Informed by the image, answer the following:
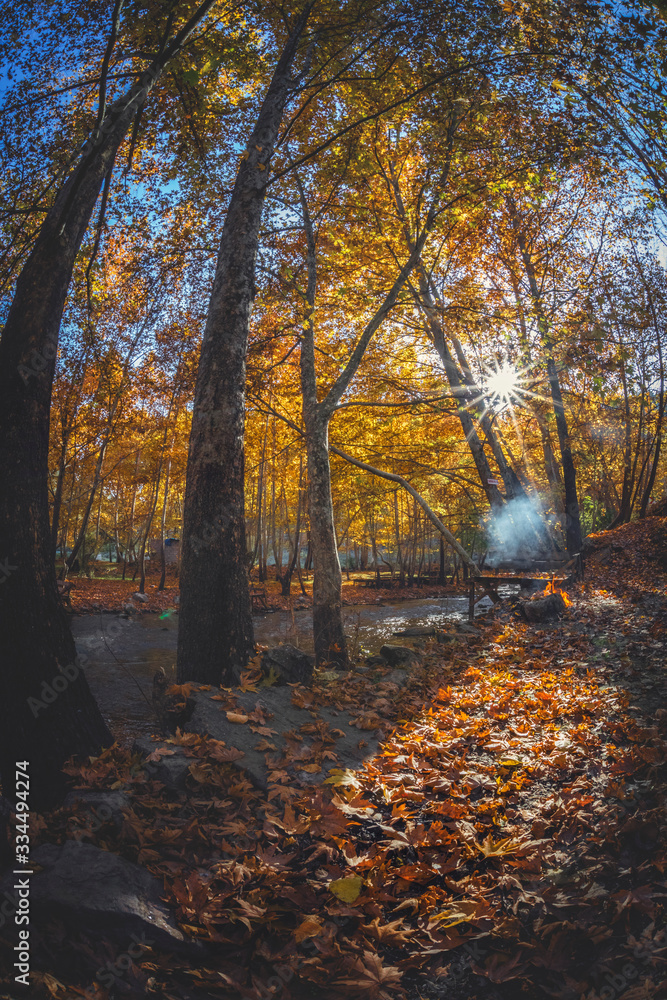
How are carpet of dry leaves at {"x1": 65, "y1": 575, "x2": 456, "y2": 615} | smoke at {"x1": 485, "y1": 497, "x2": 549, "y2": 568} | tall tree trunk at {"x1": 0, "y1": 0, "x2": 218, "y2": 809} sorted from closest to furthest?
tall tree trunk at {"x1": 0, "y1": 0, "x2": 218, "y2": 809}
smoke at {"x1": 485, "y1": 497, "x2": 549, "y2": 568}
carpet of dry leaves at {"x1": 65, "y1": 575, "x2": 456, "y2": 615}

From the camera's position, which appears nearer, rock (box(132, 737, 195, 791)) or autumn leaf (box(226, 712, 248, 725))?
rock (box(132, 737, 195, 791))

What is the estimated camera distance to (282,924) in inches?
89.8

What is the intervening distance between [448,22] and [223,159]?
4025mm

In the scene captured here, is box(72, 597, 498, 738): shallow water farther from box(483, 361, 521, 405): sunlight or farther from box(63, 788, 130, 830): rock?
box(483, 361, 521, 405): sunlight

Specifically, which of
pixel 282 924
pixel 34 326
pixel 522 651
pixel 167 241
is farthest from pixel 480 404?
pixel 282 924

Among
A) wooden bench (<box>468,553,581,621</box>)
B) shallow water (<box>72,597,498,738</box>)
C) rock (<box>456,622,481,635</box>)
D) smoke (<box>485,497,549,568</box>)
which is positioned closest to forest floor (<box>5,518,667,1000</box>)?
shallow water (<box>72,597,498,738</box>)

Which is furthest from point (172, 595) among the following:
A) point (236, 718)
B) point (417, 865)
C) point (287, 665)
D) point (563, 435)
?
point (417, 865)

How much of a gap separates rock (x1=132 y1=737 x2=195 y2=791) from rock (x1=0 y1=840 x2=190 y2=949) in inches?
29.9

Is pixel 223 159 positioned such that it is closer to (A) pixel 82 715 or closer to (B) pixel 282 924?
(A) pixel 82 715

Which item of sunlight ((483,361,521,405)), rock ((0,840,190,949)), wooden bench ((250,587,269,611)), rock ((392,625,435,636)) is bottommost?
Result: rock ((392,625,435,636))

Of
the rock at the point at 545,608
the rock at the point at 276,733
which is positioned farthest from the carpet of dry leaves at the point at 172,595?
the rock at the point at 276,733

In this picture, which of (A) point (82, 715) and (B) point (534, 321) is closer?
(A) point (82, 715)

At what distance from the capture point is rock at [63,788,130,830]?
2782 millimetres

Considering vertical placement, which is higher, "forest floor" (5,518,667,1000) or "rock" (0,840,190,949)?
"rock" (0,840,190,949)
